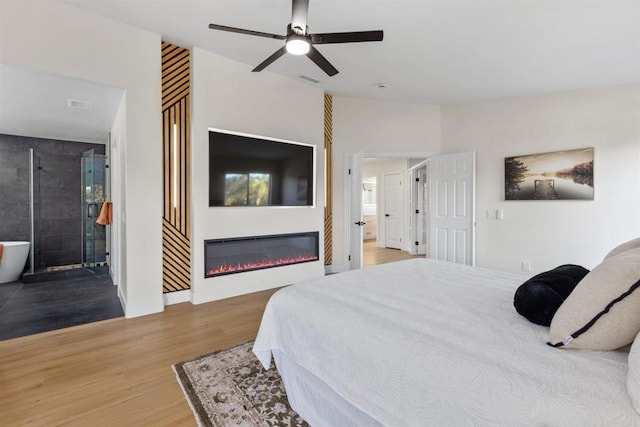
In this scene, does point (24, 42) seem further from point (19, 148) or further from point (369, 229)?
point (369, 229)

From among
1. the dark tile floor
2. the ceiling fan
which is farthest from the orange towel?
the ceiling fan

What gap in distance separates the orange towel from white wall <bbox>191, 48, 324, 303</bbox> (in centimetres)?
194

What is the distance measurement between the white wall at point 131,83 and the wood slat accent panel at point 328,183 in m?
2.45

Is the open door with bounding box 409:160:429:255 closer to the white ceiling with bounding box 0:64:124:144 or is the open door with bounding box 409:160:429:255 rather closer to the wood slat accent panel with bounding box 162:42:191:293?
the wood slat accent panel with bounding box 162:42:191:293

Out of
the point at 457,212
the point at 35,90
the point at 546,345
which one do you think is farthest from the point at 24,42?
the point at 457,212

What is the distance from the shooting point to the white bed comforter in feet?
2.73

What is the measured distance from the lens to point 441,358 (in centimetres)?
104

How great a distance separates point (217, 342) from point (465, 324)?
198cm

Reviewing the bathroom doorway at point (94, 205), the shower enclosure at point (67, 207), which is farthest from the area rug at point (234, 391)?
the bathroom doorway at point (94, 205)

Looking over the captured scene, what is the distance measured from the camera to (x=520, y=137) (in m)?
4.40

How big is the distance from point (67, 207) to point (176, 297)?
11.4 ft

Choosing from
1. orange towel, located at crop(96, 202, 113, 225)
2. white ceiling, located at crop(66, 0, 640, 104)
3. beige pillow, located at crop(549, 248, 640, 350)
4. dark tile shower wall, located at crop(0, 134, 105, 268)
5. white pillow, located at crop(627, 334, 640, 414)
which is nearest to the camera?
white pillow, located at crop(627, 334, 640, 414)

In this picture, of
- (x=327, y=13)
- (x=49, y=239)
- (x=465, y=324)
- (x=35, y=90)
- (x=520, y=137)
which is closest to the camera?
(x=465, y=324)

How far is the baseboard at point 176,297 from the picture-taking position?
340 cm
